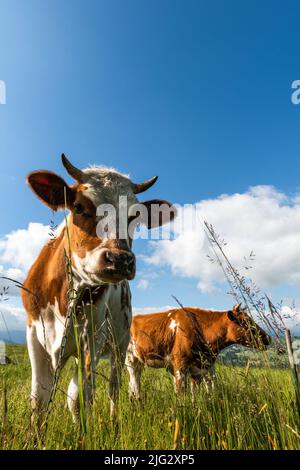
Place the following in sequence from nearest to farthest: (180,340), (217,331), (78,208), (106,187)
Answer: (78,208)
(106,187)
(180,340)
(217,331)

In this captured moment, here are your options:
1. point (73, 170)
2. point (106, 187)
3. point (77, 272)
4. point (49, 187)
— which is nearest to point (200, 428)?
point (77, 272)

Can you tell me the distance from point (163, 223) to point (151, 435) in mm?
3522

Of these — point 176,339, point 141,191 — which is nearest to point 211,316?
point 176,339

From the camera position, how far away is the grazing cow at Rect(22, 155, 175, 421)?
372cm

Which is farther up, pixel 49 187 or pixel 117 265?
pixel 49 187

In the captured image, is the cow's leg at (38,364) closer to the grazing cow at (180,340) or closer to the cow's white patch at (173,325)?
the grazing cow at (180,340)

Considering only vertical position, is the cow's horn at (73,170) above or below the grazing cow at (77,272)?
above

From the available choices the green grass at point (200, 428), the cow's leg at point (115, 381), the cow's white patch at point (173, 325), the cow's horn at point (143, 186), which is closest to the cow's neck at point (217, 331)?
the cow's white patch at point (173, 325)

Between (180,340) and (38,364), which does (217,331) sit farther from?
(38,364)

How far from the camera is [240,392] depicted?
3105 mm

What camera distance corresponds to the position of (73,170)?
4625 mm

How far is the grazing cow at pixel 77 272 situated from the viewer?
12.2 feet

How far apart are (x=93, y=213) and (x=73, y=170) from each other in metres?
0.74
